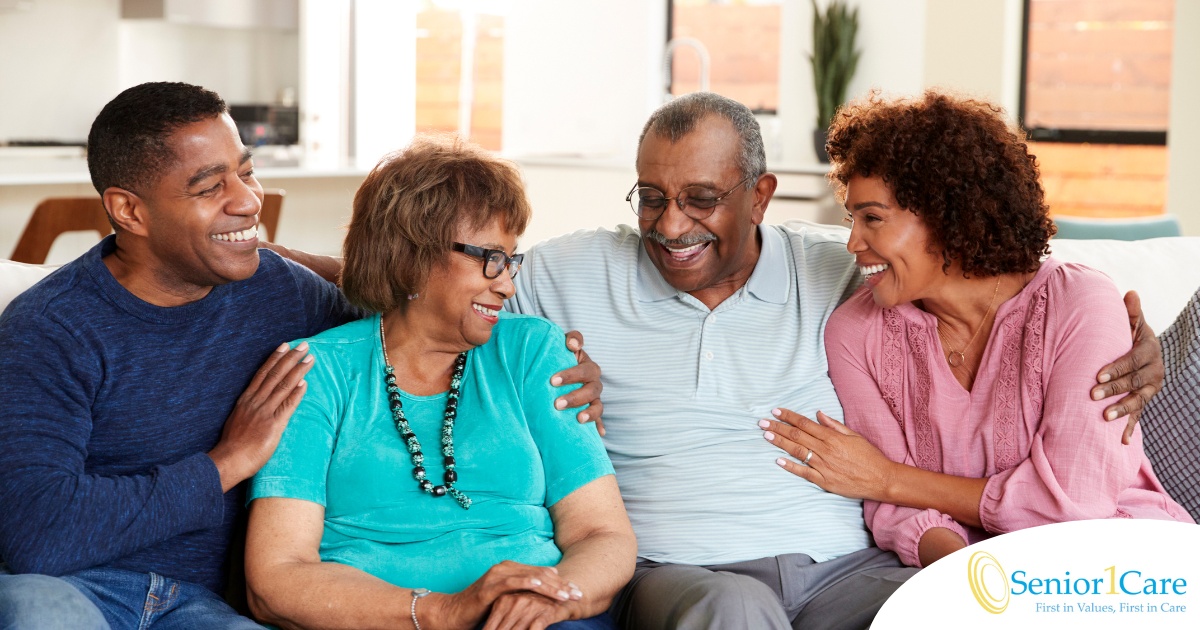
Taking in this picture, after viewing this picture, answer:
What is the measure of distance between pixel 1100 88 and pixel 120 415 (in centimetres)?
654

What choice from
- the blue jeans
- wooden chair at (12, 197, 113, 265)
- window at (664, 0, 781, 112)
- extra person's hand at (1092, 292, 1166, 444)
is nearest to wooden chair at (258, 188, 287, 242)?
wooden chair at (12, 197, 113, 265)

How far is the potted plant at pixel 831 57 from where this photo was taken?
6500mm

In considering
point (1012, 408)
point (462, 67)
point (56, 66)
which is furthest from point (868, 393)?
point (462, 67)

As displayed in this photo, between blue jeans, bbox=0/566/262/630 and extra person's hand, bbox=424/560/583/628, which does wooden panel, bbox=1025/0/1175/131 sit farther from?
blue jeans, bbox=0/566/262/630

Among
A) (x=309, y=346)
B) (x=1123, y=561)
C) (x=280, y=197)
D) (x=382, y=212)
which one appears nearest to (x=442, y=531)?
(x=309, y=346)

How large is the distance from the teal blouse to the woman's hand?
0.37 m

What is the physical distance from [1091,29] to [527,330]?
6.02 metres

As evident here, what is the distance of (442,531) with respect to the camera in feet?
6.22

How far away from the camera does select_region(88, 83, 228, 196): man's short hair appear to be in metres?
1.85

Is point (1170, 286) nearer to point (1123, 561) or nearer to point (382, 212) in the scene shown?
point (1123, 561)

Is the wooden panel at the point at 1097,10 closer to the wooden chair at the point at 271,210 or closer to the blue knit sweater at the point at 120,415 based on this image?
the wooden chair at the point at 271,210

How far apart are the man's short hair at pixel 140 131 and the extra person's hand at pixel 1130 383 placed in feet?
Answer: 5.02

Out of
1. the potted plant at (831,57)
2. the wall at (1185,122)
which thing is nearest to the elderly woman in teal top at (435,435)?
the potted plant at (831,57)

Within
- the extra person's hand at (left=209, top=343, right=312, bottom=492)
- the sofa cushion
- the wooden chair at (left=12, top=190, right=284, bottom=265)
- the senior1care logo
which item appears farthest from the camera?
the wooden chair at (left=12, top=190, right=284, bottom=265)
